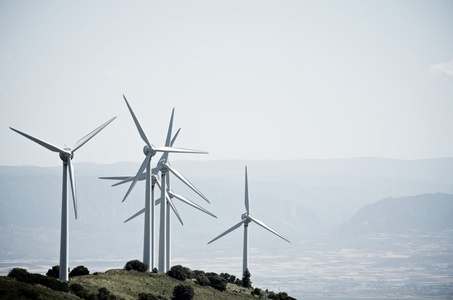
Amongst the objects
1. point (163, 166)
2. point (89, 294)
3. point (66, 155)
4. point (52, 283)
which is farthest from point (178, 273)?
point (52, 283)

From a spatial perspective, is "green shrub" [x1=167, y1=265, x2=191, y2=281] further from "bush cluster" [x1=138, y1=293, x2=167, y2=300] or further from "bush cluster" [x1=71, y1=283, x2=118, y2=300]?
"bush cluster" [x1=71, y1=283, x2=118, y2=300]

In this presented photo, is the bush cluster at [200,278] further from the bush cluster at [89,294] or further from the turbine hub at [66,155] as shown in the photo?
the turbine hub at [66,155]

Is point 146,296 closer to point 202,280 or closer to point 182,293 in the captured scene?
point 182,293

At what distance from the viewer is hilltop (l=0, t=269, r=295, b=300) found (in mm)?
97506

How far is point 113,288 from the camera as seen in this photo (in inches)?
4818

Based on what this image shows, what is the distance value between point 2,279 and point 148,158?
149 ft

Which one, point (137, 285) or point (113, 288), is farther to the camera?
point (137, 285)

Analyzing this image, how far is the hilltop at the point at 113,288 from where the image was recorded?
97.5m

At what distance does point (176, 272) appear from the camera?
490 feet

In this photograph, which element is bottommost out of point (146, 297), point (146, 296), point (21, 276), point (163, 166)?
point (146, 297)

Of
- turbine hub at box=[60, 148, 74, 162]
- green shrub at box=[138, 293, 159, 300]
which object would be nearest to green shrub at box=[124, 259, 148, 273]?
green shrub at box=[138, 293, 159, 300]

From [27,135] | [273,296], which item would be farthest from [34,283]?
[273,296]

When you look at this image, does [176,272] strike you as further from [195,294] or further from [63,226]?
[63,226]

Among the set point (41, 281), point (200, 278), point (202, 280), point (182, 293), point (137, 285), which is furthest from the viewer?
point (200, 278)
